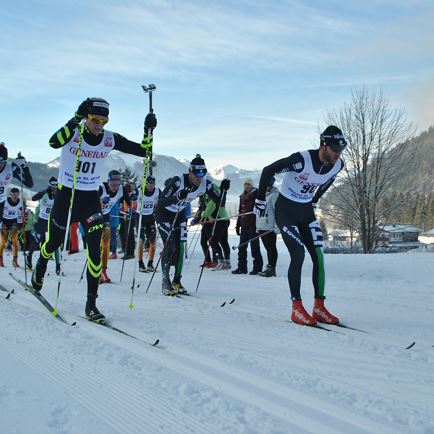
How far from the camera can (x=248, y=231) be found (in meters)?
10.2

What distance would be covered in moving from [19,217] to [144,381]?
432 inches

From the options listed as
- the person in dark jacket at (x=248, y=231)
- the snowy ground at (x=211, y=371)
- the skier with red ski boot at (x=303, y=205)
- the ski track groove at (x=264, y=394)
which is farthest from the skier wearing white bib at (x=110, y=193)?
the ski track groove at (x=264, y=394)

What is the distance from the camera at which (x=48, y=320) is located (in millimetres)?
4445

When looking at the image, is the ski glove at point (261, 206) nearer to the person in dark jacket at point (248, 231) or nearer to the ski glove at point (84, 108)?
the ski glove at point (84, 108)

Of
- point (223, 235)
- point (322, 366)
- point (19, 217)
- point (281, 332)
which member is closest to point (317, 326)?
point (281, 332)

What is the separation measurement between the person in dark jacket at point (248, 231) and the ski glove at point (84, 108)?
216 inches

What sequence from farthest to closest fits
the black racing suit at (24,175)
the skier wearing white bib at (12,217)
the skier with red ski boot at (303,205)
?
the skier wearing white bib at (12,217) → the black racing suit at (24,175) → the skier with red ski boot at (303,205)

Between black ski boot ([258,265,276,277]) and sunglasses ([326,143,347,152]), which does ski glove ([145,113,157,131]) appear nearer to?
sunglasses ([326,143,347,152])

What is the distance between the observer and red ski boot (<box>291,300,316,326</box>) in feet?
15.5

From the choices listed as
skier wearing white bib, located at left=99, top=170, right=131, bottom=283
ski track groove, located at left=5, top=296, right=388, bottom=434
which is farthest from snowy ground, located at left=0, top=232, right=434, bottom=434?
skier wearing white bib, located at left=99, top=170, right=131, bottom=283

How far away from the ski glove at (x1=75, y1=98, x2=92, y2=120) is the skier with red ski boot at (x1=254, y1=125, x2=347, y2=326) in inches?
78.4

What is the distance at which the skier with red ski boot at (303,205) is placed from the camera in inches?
190

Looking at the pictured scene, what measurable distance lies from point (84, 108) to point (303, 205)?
2616mm

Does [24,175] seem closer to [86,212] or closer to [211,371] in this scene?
[86,212]
